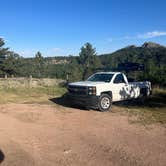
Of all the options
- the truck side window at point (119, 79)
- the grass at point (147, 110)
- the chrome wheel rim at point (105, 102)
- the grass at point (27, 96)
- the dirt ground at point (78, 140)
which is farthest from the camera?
the grass at point (27, 96)

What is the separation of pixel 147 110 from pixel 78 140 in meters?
5.23

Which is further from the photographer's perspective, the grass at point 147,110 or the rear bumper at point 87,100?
the rear bumper at point 87,100

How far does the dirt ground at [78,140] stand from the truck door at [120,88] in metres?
1.71

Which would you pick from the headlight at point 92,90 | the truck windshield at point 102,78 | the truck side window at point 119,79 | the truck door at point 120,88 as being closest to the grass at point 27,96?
the truck windshield at point 102,78

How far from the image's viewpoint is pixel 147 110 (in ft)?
35.1

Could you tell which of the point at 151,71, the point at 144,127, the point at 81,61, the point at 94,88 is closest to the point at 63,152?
the point at 144,127

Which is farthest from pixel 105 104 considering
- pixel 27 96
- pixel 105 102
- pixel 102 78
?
pixel 27 96

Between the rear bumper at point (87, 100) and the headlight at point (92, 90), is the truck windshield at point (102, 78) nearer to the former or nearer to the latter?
the headlight at point (92, 90)

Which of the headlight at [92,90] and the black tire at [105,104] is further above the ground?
the headlight at [92,90]

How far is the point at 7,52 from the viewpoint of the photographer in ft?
201

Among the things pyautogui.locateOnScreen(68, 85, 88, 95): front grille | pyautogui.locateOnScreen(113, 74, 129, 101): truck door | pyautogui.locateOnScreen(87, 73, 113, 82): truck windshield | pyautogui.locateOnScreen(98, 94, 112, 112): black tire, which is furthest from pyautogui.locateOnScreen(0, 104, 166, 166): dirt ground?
pyautogui.locateOnScreen(87, 73, 113, 82): truck windshield

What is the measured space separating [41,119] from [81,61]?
63635 millimetres

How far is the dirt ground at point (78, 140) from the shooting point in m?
5.04

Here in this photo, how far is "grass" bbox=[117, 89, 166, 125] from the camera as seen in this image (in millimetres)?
8797
